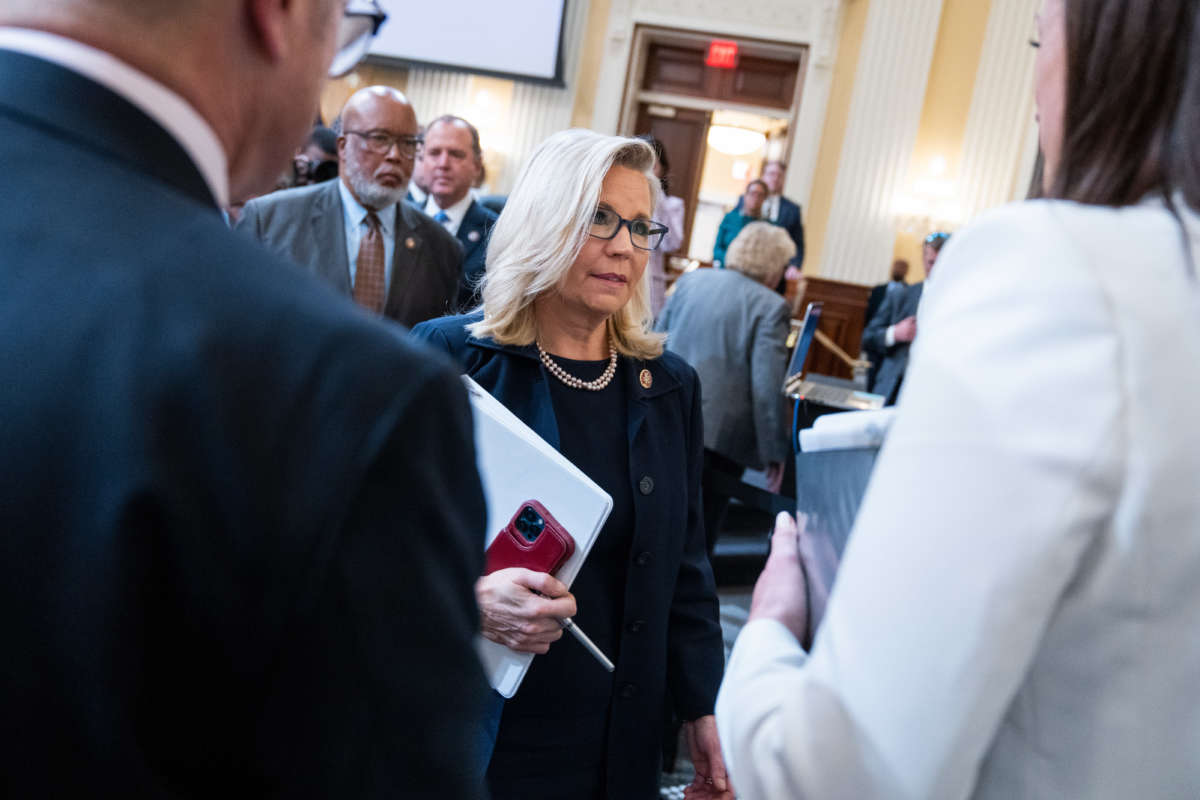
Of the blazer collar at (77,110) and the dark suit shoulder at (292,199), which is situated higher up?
the blazer collar at (77,110)

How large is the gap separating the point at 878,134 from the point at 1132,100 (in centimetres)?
1064

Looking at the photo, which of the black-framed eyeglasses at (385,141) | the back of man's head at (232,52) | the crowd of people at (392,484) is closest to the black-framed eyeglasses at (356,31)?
the crowd of people at (392,484)

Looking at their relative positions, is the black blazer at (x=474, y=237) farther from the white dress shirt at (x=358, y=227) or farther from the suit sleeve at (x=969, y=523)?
the suit sleeve at (x=969, y=523)

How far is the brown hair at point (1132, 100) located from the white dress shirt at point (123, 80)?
64cm

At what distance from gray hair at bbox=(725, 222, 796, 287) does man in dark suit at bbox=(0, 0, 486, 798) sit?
4.17 meters

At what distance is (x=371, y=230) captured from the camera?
3578 millimetres

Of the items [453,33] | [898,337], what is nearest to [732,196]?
[453,33]

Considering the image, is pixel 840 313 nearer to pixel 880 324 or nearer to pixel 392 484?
pixel 880 324

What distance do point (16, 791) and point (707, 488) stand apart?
14.0 ft

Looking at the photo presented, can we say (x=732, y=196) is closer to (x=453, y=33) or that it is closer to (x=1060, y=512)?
(x=453, y=33)

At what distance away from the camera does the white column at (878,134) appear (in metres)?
10.6

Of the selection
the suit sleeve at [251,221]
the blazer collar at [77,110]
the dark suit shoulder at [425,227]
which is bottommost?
the suit sleeve at [251,221]

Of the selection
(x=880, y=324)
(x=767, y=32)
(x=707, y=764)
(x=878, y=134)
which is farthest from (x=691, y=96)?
(x=707, y=764)

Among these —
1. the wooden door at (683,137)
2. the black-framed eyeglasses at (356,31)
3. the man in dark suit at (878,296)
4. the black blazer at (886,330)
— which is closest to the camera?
the black-framed eyeglasses at (356,31)
